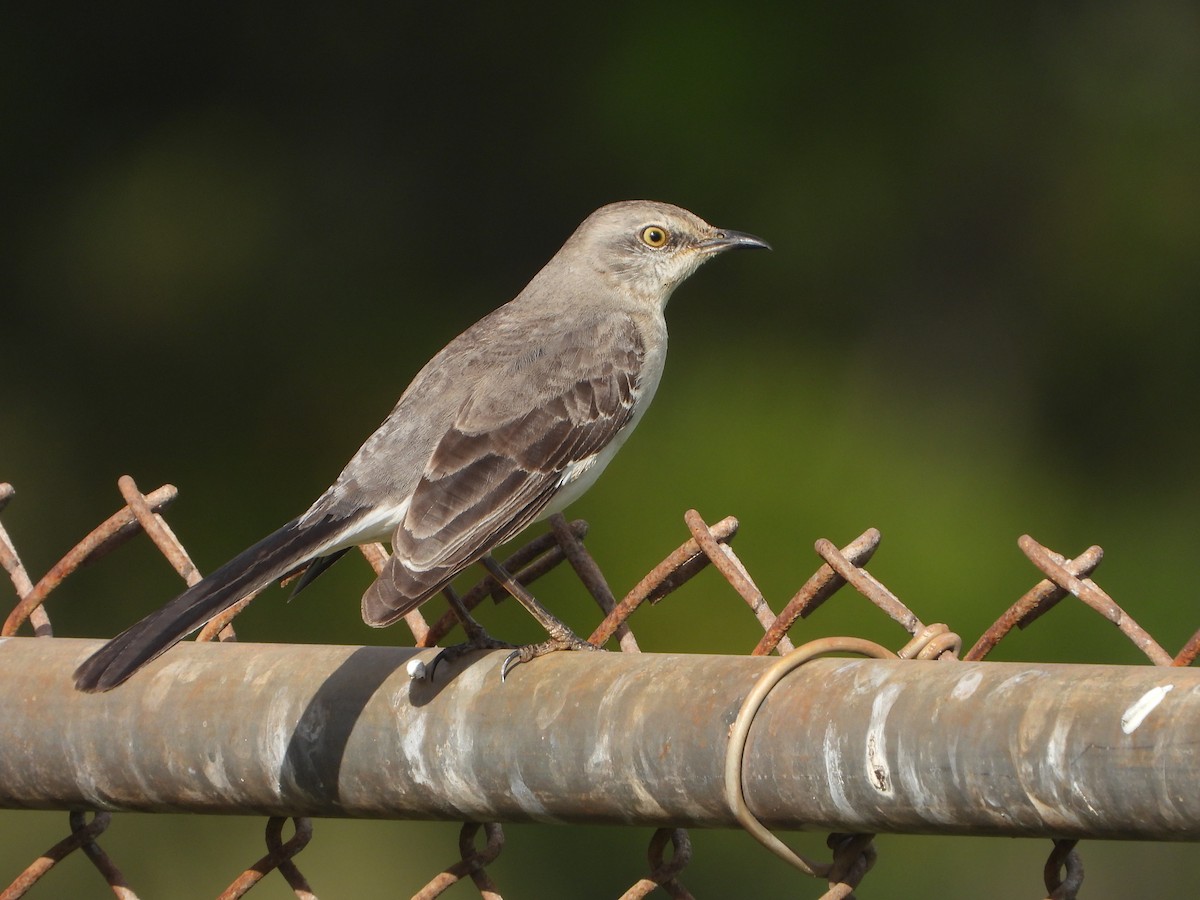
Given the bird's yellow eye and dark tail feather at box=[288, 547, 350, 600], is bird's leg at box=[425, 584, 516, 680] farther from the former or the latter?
the bird's yellow eye

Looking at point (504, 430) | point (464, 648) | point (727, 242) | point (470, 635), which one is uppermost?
point (727, 242)

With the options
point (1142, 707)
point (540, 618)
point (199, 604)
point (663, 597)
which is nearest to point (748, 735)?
point (1142, 707)

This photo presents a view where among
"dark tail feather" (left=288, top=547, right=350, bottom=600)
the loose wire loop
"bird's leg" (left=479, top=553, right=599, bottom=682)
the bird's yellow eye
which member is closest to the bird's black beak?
the bird's yellow eye

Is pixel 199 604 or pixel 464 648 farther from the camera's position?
pixel 464 648

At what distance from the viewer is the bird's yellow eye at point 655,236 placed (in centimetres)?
444

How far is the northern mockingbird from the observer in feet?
8.94

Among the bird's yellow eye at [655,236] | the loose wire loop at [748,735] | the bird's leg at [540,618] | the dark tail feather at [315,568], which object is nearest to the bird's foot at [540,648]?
the bird's leg at [540,618]

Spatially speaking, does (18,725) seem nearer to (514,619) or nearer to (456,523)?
(456,523)

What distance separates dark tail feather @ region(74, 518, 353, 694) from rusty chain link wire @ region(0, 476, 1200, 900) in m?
0.09

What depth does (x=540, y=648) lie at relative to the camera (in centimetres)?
270

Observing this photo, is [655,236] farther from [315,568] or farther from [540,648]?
[540,648]

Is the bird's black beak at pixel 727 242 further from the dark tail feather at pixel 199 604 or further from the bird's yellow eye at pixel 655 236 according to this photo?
the dark tail feather at pixel 199 604

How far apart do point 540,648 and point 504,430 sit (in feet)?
2.61

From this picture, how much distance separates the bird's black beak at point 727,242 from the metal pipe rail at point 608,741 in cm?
258
